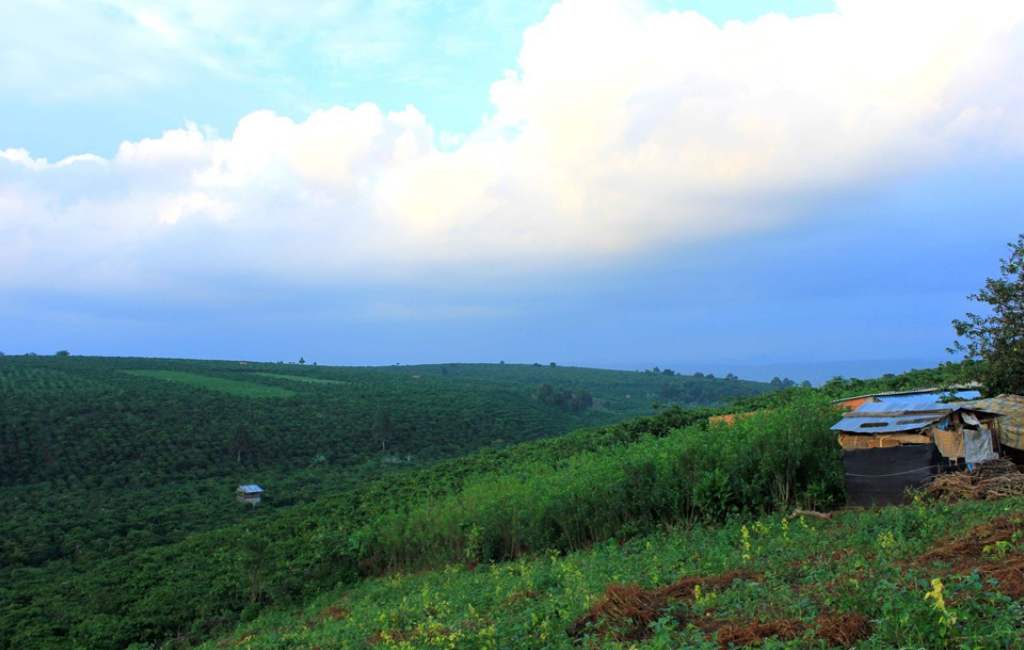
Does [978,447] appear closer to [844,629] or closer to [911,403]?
[911,403]

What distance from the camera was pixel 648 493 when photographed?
13.9 metres

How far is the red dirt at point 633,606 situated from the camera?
21.8 ft

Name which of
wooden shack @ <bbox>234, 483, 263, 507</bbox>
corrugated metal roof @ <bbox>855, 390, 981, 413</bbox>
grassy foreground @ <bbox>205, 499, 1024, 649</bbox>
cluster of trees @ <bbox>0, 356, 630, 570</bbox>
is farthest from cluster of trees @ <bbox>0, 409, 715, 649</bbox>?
wooden shack @ <bbox>234, 483, 263, 507</bbox>

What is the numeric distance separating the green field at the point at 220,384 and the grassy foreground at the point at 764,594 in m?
79.3

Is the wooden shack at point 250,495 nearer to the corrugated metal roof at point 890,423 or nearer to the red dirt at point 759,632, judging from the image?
the corrugated metal roof at point 890,423

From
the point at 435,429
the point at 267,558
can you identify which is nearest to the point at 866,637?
the point at 267,558

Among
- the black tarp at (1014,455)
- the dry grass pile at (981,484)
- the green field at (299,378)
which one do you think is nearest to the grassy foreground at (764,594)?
the dry grass pile at (981,484)

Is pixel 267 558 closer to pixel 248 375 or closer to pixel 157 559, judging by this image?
pixel 157 559

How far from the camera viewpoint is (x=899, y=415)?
12133 millimetres

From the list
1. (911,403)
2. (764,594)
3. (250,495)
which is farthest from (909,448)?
(250,495)

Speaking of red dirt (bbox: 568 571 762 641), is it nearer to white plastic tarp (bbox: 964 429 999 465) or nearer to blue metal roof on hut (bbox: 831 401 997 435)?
Result: blue metal roof on hut (bbox: 831 401 997 435)

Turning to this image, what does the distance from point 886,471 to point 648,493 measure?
175 inches

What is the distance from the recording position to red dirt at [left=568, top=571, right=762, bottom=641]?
6.64 meters

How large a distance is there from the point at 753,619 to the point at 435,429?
7136cm
